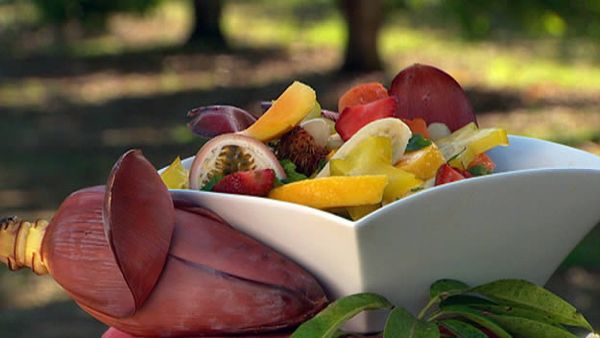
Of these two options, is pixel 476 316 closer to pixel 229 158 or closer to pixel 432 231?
pixel 432 231

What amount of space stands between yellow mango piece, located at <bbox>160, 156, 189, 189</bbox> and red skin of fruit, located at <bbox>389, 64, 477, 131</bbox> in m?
0.20

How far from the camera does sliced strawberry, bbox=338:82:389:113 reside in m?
1.06

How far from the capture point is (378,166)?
894 millimetres

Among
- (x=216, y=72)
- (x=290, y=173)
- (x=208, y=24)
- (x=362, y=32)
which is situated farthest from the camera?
(x=208, y=24)

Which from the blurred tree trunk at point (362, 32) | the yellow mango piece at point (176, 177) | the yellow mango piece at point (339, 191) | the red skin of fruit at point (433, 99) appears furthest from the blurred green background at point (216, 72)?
the yellow mango piece at point (339, 191)

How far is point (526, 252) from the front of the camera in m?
0.92

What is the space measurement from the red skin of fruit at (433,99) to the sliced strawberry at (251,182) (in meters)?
0.21

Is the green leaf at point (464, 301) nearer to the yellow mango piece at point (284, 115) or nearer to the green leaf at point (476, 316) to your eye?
the green leaf at point (476, 316)

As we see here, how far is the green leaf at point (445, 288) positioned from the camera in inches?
33.8

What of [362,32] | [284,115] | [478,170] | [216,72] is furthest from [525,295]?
[216,72]

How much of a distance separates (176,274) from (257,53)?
709 cm

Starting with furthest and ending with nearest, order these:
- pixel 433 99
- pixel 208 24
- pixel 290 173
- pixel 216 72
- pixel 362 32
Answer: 1. pixel 208 24
2. pixel 216 72
3. pixel 362 32
4. pixel 433 99
5. pixel 290 173

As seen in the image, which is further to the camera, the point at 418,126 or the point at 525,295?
the point at 418,126

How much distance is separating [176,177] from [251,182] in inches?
4.7
